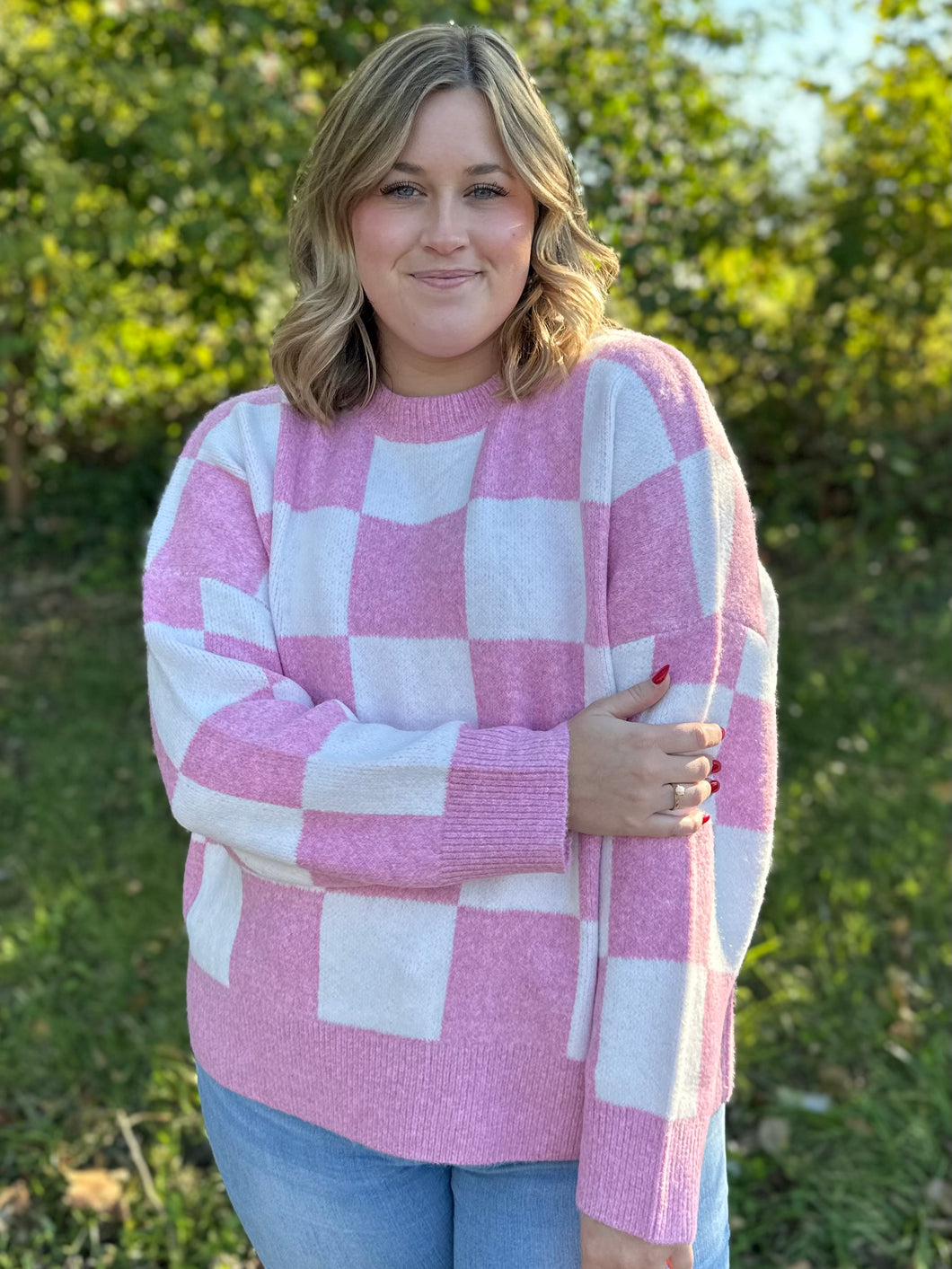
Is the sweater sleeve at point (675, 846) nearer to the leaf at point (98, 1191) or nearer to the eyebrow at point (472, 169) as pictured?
the eyebrow at point (472, 169)

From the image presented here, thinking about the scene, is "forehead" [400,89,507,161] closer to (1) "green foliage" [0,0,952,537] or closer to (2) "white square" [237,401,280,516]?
(2) "white square" [237,401,280,516]

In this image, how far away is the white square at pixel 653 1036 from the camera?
122cm

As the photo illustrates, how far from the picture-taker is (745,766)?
1338 mm

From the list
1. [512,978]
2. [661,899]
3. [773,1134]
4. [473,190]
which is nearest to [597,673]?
[661,899]

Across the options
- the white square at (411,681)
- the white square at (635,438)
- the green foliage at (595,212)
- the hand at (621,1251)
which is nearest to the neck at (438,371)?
the white square at (635,438)

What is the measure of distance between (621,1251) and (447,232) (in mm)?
1133

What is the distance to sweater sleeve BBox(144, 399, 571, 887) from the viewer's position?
1.29 meters

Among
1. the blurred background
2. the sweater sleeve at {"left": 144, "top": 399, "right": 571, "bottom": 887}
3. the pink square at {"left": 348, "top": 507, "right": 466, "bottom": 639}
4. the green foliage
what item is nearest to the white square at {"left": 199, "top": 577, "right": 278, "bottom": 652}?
the sweater sleeve at {"left": 144, "top": 399, "right": 571, "bottom": 887}

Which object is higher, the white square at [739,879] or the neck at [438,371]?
the neck at [438,371]

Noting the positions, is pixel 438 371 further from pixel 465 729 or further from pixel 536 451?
pixel 465 729

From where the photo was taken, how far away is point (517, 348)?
1463 mm

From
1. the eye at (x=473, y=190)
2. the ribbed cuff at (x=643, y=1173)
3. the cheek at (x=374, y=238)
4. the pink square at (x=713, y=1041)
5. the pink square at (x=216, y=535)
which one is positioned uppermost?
the eye at (x=473, y=190)

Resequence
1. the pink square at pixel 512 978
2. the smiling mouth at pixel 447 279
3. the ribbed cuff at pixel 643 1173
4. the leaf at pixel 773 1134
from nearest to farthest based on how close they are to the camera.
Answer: the ribbed cuff at pixel 643 1173
the pink square at pixel 512 978
the smiling mouth at pixel 447 279
the leaf at pixel 773 1134

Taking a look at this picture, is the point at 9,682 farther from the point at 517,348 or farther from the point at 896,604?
the point at 517,348
